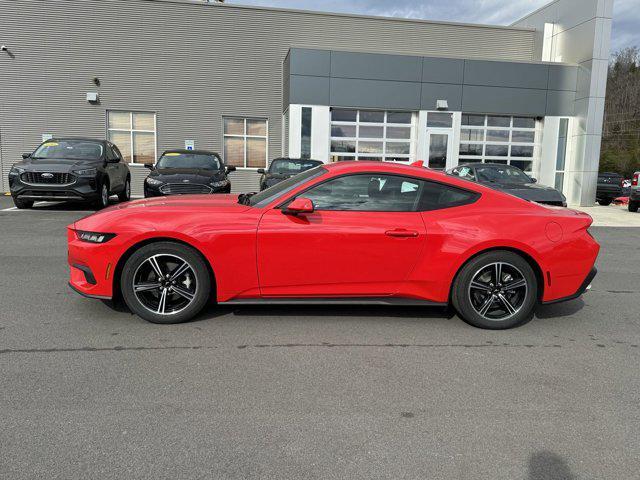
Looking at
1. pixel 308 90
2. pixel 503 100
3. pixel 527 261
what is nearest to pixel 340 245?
pixel 527 261

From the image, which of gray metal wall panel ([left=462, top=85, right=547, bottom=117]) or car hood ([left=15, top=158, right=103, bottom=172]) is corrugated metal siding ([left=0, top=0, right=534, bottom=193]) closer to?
gray metal wall panel ([left=462, top=85, right=547, bottom=117])

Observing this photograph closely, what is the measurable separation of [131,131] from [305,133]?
679 centimetres

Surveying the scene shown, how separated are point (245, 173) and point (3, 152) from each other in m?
8.97

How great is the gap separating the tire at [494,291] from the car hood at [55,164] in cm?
1013

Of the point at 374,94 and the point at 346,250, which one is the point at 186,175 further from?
the point at 374,94

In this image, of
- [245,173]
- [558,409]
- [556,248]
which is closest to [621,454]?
[558,409]

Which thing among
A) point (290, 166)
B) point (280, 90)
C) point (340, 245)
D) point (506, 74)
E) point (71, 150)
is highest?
point (506, 74)

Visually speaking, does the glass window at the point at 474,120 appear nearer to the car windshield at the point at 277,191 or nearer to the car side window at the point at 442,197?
the car side window at the point at 442,197

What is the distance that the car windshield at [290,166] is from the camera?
13.6 metres

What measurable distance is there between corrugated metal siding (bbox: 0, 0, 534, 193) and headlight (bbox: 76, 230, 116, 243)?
16.2 m

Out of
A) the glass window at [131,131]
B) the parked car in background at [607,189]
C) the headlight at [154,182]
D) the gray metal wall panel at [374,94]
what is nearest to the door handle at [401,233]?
the headlight at [154,182]

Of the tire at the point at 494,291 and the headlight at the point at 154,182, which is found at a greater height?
the headlight at the point at 154,182

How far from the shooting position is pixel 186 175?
11758 mm

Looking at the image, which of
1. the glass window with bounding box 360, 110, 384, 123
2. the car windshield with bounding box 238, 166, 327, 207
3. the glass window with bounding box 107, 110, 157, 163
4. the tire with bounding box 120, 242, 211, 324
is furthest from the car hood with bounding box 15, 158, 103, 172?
the glass window with bounding box 360, 110, 384, 123
